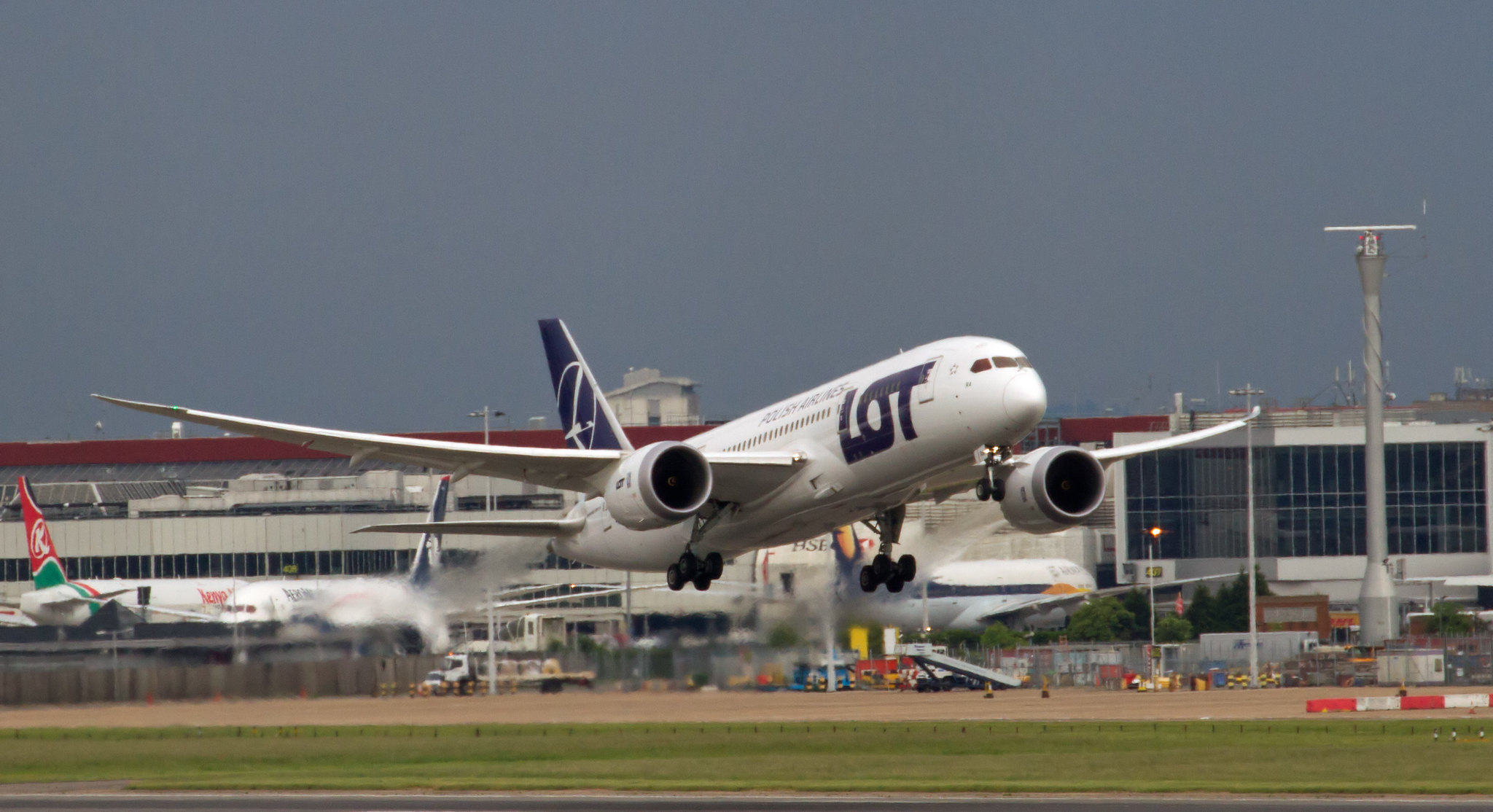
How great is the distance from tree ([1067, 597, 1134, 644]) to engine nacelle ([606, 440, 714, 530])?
52.1 meters

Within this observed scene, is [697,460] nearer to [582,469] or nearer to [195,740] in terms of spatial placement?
[582,469]

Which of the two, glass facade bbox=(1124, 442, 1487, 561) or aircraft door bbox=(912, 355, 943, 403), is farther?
glass facade bbox=(1124, 442, 1487, 561)

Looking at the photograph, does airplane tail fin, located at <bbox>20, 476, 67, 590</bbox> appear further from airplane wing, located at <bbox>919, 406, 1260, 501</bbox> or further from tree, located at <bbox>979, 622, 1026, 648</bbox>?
airplane wing, located at <bbox>919, 406, 1260, 501</bbox>

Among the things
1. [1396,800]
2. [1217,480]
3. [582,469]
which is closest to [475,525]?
[582,469]

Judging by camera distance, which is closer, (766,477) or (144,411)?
(144,411)

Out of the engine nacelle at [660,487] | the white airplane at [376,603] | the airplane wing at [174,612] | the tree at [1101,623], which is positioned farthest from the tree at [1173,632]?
the engine nacelle at [660,487]

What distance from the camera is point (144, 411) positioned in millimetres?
34844

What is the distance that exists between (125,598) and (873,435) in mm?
45908

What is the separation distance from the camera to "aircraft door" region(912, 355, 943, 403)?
34.8 m

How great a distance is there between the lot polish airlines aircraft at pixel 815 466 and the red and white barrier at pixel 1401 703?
15.4 metres

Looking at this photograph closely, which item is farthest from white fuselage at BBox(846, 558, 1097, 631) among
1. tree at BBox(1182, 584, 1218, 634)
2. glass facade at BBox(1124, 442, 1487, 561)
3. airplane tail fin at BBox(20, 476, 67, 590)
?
airplane tail fin at BBox(20, 476, 67, 590)

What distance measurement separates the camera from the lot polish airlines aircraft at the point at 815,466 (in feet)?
114

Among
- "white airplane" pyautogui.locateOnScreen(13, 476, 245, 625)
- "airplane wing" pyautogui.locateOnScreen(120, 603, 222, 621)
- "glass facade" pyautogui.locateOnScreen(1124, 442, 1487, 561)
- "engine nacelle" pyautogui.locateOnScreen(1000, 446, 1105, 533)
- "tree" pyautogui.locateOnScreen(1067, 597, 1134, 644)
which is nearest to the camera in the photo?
"engine nacelle" pyautogui.locateOnScreen(1000, 446, 1105, 533)

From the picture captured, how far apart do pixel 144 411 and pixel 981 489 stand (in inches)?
675
